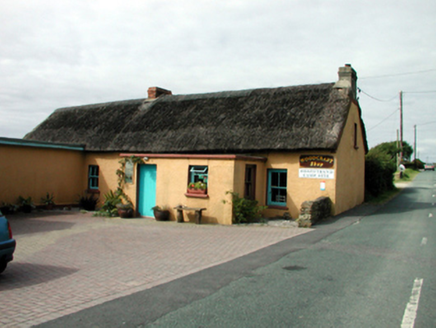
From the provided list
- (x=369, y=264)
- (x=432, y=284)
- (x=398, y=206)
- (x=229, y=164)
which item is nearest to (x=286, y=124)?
(x=229, y=164)

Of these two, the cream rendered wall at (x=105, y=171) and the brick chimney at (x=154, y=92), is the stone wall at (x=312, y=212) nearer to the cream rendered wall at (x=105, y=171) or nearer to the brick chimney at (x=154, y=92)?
the cream rendered wall at (x=105, y=171)

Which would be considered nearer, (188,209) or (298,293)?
(298,293)

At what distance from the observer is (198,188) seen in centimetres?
1507

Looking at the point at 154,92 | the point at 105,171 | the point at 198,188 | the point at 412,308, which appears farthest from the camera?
the point at 154,92

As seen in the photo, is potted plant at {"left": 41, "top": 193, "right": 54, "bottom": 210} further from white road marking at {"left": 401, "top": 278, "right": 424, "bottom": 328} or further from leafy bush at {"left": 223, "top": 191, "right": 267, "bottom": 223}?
white road marking at {"left": 401, "top": 278, "right": 424, "bottom": 328}

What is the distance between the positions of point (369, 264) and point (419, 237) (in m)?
4.07

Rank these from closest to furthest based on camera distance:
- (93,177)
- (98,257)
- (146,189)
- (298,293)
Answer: (298,293) < (98,257) < (146,189) < (93,177)

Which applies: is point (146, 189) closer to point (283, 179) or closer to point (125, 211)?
point (125, 211)

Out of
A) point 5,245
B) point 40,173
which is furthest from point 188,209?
point 5,245

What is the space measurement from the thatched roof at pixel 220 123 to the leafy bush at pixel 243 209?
2.64m

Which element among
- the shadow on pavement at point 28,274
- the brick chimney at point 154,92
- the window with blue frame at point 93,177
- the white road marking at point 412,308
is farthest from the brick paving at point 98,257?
the brick chimney at point 154,92

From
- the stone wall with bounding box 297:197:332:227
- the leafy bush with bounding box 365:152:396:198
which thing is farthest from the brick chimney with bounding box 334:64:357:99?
the leafy bush with bounding box 365:152:396:198

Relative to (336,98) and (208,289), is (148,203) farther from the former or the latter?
(208,289)

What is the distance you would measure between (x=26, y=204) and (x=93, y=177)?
3.94 meters
